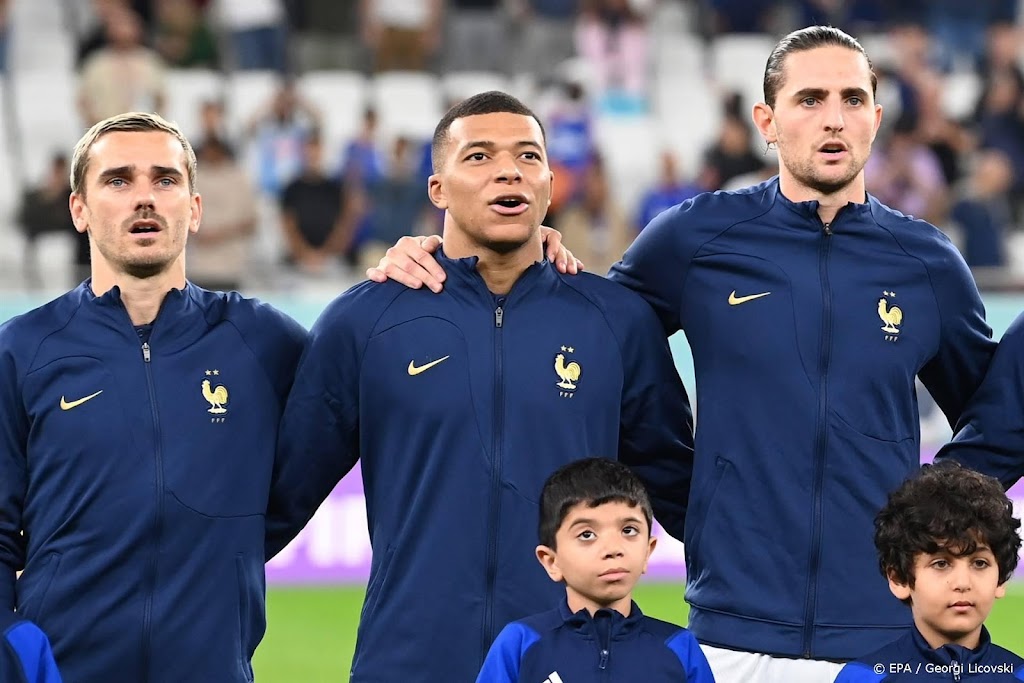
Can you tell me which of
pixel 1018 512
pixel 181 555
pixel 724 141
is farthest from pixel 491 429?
pixel 724 141

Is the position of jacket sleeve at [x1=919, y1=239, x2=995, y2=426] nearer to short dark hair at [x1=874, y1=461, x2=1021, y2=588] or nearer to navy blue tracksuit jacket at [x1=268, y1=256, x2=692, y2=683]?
short dark hair at [x1=874, y1=461, x2=1021, y2=588]

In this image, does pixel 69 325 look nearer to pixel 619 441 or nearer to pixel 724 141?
pixel 619 441

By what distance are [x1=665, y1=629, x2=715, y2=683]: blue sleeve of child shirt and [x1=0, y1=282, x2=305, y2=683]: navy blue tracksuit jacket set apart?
115cm

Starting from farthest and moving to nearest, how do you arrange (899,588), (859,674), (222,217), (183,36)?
(183,36), (222,217), (899,588), (859,674)

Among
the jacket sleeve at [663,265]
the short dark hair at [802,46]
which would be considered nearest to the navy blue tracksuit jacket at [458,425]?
the jacket sleeve at [663,265]

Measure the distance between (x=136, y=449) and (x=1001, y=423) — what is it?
2.27 m

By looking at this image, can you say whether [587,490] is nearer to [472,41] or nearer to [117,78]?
[117,78]

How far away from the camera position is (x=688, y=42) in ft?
56.2

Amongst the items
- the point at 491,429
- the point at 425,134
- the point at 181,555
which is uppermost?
the point at 425,134

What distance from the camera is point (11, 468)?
14.4ft

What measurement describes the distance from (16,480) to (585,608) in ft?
4.92

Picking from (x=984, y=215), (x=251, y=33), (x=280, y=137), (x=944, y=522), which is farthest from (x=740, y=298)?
(x=251, y=33)

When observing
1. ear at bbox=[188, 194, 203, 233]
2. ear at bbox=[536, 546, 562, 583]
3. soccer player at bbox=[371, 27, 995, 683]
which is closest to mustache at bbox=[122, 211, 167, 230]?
ear at bbox=[188, 194, 203, 233]

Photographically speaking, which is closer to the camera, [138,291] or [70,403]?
[70,403]
